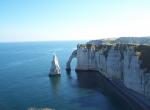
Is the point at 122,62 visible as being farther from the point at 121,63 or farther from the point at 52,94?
the point at 52,94

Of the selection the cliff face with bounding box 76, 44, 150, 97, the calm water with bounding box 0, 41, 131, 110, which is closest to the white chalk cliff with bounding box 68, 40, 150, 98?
the cliff face with bounding box 76, 44, 150, 97

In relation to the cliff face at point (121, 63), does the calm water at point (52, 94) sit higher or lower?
lower

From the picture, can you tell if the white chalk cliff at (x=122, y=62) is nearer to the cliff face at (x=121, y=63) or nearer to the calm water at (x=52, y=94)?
the cliff face at (x=121, y=63)

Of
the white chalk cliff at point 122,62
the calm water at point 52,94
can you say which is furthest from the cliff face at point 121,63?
the calm water at point 52,94

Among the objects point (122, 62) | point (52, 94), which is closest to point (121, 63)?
point (122, 62)

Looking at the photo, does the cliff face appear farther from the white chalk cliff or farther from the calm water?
the calm water

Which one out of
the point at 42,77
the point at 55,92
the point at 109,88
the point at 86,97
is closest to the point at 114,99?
the point at 86,97
